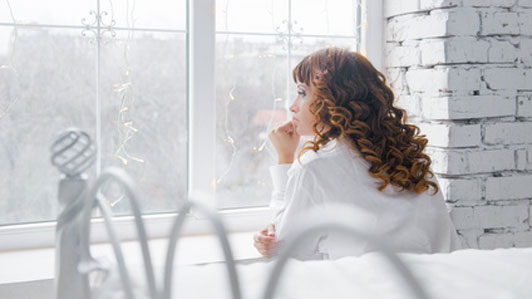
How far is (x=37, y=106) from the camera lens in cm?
196

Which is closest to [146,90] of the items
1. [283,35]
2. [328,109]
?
[283,35]

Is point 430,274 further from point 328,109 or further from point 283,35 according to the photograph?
point 283,35

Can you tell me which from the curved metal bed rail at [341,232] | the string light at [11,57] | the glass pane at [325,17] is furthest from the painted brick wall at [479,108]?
the curved metal bed rail at [341,232]

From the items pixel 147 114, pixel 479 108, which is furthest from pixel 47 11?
pixel 479 108

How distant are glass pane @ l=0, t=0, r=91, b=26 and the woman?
784mm

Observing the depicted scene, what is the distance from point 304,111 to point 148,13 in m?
0.71

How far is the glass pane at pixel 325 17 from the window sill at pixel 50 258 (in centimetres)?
82

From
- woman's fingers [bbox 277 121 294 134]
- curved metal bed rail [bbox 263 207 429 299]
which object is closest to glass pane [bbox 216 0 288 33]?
woman's fingers [bbox 277 121 294 134]

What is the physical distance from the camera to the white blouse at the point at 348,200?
1.52 meters

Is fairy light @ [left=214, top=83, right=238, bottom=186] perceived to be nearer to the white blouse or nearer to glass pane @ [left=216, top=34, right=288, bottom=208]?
glass pane @ [left=216, top=34, right=288, bottom=208]

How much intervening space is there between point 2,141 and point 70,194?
3.91 ft

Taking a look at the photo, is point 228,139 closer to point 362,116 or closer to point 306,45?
point 306,45

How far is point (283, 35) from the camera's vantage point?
223 cm

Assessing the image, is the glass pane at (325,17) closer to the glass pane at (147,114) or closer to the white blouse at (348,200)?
the glass pane at (147,114)
